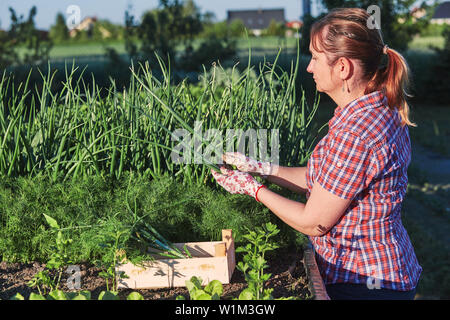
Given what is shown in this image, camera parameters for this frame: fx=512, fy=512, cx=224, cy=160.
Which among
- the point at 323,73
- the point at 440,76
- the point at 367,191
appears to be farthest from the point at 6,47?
the point at 440,76

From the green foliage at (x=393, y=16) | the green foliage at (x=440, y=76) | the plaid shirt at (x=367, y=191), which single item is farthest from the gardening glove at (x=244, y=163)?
the green foliage at (x=440, y=76)

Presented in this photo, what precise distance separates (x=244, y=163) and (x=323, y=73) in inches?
17.1

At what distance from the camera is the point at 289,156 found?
2.36 meters

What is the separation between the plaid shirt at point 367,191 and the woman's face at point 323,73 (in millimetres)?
95

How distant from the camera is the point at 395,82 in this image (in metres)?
1.66

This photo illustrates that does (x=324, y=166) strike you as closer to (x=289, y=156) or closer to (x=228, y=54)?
(x=289, y=156)

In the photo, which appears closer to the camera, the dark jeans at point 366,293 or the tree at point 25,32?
the dark jeans at point 366,293

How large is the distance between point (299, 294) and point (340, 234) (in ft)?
0.78

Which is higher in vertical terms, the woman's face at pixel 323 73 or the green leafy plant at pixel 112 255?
the woman's face at pixel 323 73

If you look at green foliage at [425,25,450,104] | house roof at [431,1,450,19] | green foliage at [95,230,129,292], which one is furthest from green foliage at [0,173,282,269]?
green foliage at [425,25,450,104]

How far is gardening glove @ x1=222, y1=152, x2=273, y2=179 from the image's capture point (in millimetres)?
1883

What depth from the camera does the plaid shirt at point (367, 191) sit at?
154 centimetres

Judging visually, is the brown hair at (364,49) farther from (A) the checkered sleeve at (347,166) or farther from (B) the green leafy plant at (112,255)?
(B) the green leafy plant at (112,255)

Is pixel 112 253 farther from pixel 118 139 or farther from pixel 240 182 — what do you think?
pixel 118 139
